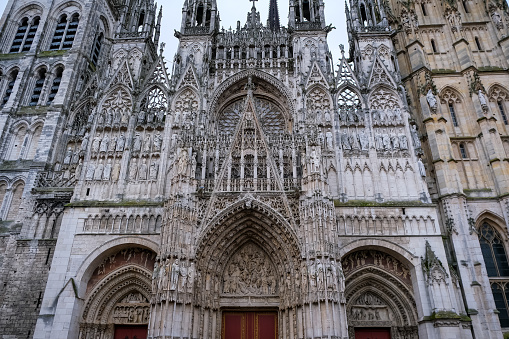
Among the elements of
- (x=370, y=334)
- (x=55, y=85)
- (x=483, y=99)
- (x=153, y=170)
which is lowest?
(x=370, y=334)

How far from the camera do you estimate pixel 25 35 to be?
94.1 feet

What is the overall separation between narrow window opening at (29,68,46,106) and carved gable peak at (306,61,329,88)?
60.1 feet

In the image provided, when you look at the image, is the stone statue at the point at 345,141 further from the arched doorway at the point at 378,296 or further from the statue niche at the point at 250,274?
the statue niche at the point at 250,274

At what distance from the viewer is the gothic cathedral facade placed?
16891mm

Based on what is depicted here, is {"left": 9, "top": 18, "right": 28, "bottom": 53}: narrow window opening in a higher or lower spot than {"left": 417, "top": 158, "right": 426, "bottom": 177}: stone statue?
higher

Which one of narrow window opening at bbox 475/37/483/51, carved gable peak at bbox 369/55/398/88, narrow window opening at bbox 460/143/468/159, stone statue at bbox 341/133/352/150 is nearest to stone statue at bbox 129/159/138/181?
stone statue at bbox 341/133/352/150

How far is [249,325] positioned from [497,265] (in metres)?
13.1

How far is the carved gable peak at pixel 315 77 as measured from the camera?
2273cm

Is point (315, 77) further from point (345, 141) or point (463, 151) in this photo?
point (463, 151)

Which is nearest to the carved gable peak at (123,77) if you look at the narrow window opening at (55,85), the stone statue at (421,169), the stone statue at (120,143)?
the stone statue at (120,143)

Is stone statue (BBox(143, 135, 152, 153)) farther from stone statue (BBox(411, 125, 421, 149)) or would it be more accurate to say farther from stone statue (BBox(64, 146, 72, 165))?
stone statue (BBox(411, 125, 421, 149))

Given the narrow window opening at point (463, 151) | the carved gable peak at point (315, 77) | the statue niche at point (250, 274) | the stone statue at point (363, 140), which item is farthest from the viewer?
the carved gable peak at point (315, 77)

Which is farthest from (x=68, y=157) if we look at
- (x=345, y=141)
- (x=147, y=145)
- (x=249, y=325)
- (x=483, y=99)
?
(x=483, y=99)

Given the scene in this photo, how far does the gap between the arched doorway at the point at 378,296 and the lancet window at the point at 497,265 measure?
15.9 feet
